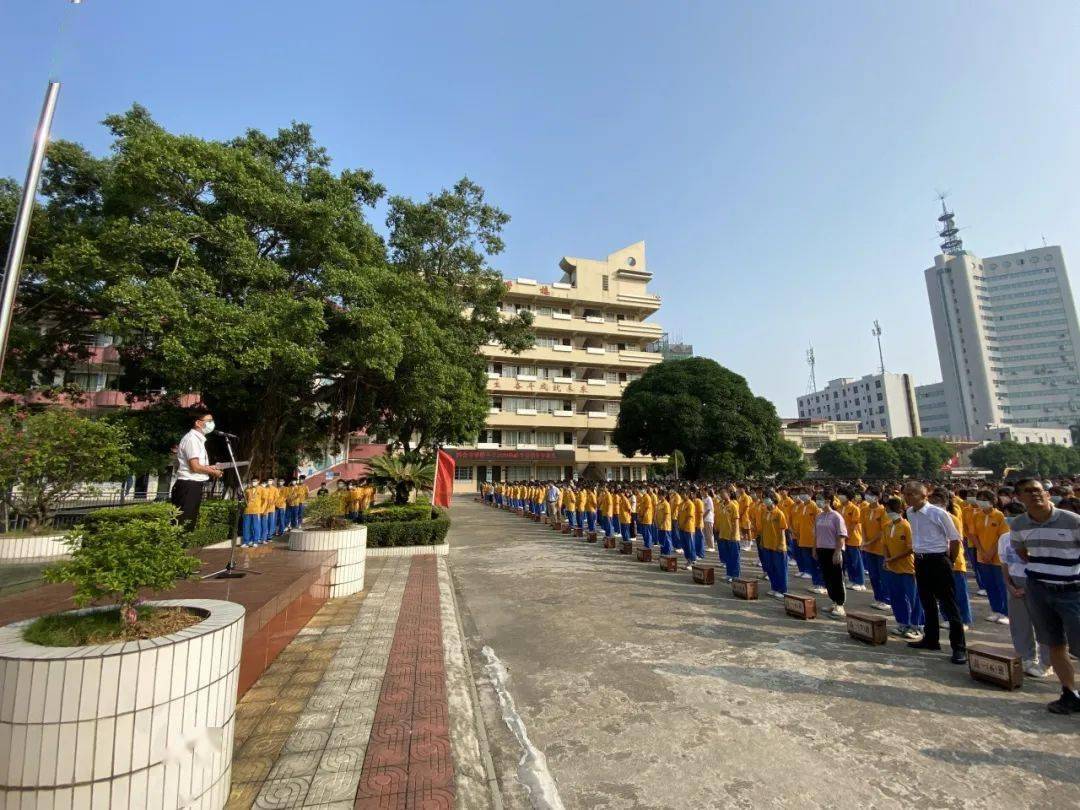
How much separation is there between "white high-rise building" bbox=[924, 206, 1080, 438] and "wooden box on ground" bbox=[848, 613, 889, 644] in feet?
370

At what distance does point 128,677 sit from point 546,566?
8553 millimetres

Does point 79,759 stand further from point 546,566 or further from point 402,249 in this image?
point 402,249

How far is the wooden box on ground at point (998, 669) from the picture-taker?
13.9 ft

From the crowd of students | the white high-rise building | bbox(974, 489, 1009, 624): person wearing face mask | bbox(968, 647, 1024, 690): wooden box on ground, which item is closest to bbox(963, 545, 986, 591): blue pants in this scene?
the crowd of students

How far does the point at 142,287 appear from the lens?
10492 millimetres

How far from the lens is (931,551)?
17.3ft

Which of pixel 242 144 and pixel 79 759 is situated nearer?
pixel 79 759

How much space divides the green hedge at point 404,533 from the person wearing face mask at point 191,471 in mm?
4955

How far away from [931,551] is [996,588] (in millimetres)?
2596

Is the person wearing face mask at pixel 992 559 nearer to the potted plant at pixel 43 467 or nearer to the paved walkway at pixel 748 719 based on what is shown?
the paved walkway at pixel 748 719

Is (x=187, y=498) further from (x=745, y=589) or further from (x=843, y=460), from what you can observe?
(x=843, y=460)

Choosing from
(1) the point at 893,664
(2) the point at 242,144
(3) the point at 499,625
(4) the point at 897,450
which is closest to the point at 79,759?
(3) the point at 499,625

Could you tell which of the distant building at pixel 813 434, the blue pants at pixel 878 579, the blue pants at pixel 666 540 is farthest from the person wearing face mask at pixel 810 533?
the distant building at pixel 813 434

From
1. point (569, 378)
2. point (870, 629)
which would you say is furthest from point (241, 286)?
point (569, 378)
